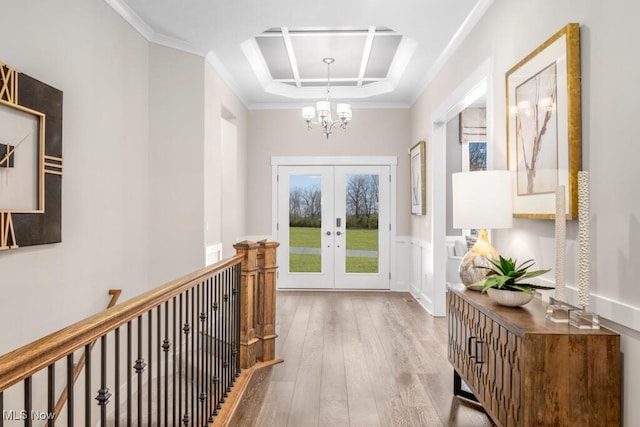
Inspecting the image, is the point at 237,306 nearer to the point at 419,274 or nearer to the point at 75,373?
the point at 75,373

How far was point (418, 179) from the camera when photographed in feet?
19.8

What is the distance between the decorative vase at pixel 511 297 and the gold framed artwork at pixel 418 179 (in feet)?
11.8

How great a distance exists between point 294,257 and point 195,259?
2.84 m

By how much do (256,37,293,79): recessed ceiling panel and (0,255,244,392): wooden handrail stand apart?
355cm

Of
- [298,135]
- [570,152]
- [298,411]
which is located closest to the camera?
[570,152]

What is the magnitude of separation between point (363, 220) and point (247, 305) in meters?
3.76

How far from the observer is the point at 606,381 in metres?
1.75

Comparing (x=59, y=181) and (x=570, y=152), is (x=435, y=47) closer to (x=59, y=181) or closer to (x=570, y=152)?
(x=570, y=152)

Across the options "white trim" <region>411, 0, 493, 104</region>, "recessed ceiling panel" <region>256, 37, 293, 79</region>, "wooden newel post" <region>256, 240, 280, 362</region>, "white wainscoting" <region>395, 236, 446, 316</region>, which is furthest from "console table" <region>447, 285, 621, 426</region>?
"recessed ceiling panel" <region>256, 37, 293, 79</region>

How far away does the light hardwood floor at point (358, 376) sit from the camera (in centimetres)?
273

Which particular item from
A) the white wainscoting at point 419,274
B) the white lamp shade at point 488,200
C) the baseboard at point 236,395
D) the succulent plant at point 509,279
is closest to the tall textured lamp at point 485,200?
the white lamp shade at point 488,200

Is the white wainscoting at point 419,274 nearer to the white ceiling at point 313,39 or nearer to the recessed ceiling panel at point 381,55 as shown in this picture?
the white ceiling at point 313,39

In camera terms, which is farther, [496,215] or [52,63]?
[52,63]

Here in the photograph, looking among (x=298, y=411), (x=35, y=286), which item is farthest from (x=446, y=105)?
(x=35, y=286)
